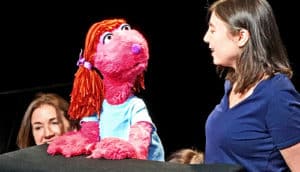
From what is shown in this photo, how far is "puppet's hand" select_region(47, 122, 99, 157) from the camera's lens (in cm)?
97

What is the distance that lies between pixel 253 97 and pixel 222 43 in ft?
0.36

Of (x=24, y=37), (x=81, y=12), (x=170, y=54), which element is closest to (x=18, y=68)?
(x=24, y=37)

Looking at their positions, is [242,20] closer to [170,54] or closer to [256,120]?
[256,120]

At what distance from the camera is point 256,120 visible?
0.93 metres

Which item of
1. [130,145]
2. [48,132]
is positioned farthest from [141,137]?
[48,132]

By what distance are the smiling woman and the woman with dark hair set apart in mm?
644

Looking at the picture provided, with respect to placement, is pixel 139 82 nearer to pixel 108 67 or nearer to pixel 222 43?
pixel 108 67

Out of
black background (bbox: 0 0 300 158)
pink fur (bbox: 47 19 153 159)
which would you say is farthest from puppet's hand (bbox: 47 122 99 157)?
black background (bbox: 0 0 300 158)

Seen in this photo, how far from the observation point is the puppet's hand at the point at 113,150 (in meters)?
0.94

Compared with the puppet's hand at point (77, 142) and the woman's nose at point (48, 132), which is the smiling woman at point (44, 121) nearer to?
the woman's nose at point (48, 132)

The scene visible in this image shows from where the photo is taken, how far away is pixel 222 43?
3.25 ft

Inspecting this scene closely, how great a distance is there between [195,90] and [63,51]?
1.46 feet

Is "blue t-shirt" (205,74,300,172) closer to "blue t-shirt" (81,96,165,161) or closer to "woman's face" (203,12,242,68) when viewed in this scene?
"woman's face" (203,12,242,68)

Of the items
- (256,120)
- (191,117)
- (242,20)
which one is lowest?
(191,117)
